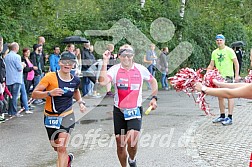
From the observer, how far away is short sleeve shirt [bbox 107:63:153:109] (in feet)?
24.7

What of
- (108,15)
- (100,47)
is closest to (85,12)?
(108,15)

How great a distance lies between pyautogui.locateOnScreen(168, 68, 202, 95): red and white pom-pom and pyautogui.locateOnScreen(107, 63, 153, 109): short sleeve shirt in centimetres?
134

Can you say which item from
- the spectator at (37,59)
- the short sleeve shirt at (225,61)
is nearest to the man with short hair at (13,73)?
the spectator at (37,59)

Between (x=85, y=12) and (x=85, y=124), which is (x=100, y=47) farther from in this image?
(x=85, y=124)

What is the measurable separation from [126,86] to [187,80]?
1592 millimetres

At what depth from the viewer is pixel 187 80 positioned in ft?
20.1

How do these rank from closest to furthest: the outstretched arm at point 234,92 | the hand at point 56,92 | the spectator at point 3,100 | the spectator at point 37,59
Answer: the outstretched arm at point 234,92 < the hand at point 56,92 < the spectator at point 3,100 < the spectator at point 37,59

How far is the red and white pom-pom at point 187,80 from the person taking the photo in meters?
6.11

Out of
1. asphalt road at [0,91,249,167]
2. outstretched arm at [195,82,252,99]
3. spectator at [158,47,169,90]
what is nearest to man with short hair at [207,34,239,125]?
asphalt road at [0,91,249,167]

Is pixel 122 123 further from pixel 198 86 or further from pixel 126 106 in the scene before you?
pixel 198 86

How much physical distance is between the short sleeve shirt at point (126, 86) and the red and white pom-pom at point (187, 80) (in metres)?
1.34

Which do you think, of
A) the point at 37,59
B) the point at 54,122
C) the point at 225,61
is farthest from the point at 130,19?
the point at 54,122

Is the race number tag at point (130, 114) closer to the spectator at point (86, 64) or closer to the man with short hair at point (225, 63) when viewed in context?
the man with short hair at point (225, 63)

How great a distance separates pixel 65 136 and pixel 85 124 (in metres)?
4.80
